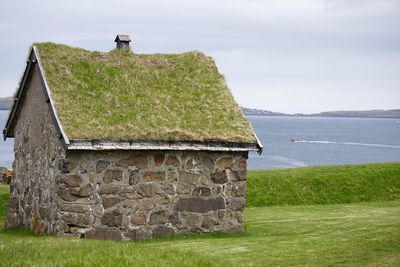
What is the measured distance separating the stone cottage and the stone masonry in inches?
1.0

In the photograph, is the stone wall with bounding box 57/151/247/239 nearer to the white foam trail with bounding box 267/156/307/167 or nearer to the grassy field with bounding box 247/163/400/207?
the grassy field with bounding box 247/163/400/207

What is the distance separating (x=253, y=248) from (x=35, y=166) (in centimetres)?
742

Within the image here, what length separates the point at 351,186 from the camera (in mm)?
30953

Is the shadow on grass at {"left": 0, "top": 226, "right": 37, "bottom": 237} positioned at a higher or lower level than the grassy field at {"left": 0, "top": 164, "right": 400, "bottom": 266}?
lower

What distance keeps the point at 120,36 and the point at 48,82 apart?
3.74 metres

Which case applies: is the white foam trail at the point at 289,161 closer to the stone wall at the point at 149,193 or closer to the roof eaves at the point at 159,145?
the stone wall at the point at 149,193

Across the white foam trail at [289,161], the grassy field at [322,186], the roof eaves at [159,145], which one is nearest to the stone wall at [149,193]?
the roof eaves at [159,145]

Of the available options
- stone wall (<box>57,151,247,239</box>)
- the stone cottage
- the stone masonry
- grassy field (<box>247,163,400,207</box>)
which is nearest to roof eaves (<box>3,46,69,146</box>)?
the stone cottage

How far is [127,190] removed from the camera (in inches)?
695

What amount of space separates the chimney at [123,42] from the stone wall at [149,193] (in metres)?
4.91

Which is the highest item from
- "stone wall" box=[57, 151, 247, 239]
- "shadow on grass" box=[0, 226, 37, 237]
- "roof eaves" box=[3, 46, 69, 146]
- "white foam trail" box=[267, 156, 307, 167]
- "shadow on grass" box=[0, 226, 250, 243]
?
"roof eaves" box=[3, 46, 69, 146]

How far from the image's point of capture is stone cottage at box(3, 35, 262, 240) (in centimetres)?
1731

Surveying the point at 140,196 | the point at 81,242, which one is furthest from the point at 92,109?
the point at 81,242

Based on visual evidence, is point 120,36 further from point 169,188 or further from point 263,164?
point 263,164
